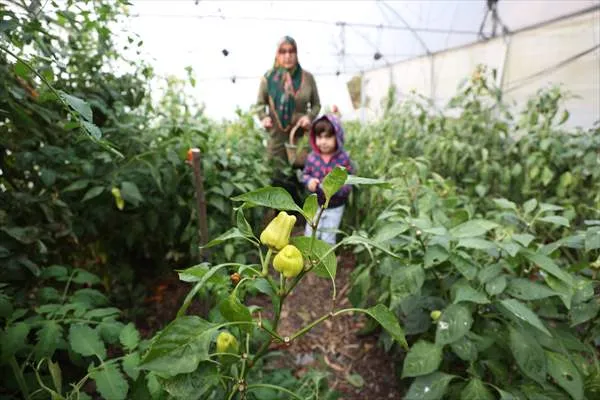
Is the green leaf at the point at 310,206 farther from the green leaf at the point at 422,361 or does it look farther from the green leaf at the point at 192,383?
the green leaf at the point at 422,361

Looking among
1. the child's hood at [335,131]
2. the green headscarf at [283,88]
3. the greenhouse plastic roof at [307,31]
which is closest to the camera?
the child's hood at [335,131]

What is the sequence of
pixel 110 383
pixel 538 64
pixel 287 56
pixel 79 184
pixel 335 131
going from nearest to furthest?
1. pixel 110 383
2. pixel 79 184
3. pixel 335 131
4. pixel 287 56
5. pixel 538 64

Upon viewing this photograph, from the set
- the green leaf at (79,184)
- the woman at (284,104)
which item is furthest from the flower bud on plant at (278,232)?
the woman at (284,104)

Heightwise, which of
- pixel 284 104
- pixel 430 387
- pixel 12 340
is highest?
pixel 284 104

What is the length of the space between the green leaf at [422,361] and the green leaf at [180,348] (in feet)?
1.81

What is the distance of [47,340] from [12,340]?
51mm

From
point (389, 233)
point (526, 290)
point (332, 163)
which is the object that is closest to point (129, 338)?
point (389, 233)

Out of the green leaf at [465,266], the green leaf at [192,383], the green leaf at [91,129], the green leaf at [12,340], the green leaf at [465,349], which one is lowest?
the green leaf at [465,349]

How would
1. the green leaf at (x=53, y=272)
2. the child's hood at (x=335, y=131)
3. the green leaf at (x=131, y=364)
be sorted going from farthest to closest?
the child's hood at (x=335, y=131) < the green leaf at (x=53, y=272) < the green leaf at (x=131, y=364)

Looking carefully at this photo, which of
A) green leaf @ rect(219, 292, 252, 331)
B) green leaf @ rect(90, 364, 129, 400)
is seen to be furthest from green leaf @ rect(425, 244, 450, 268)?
green leaf @ rect(90, 364, 129, 400)

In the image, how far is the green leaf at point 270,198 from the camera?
36cm

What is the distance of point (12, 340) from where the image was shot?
2.03 ft

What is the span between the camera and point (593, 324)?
0.79 meters

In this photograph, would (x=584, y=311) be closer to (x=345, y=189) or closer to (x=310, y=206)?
(x=310, y=206)
